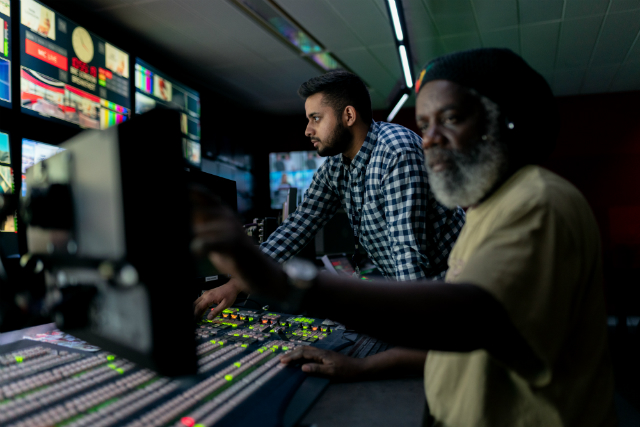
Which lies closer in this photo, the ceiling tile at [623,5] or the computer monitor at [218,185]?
the computer monitor at [218,185]

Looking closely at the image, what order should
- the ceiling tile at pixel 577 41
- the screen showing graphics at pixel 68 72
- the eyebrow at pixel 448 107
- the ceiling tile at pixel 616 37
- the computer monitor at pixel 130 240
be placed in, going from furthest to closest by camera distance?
1. the ceiling tile at pixel 577 41
2. the ceiling tile at pixel 616 37
3. the screen showing graphics at pixel 68 72
4. the eyebrow at pixel 448 107
5. the computer monitor at pixel 130 240

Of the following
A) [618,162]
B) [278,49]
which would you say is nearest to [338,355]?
[278,49]

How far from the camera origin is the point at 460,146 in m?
0.69

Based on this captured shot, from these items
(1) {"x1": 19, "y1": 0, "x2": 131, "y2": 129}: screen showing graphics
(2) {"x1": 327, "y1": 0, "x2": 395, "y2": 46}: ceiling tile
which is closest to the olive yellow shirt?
(1) {"x1": 19, "y1": 0, "x2": 131, "y2": 129}: screen showing graphics

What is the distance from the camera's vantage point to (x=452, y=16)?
10.9 feet

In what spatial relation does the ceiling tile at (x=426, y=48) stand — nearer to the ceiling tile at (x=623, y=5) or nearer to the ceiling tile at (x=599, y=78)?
the ceiling tile at (x=623, y=5)

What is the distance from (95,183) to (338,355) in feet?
1.67

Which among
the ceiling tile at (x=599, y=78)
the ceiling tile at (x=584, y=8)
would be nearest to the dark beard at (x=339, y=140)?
the ceiling tile at (x=584, y=8)

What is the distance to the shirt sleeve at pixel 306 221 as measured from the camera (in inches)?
57.3

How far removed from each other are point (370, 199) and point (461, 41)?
2.99 meters

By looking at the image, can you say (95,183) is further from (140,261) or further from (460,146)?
(460,146)

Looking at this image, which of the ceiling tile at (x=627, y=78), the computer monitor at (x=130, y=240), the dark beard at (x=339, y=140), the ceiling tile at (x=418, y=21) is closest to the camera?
the computer monitor at (x=130, y=240)

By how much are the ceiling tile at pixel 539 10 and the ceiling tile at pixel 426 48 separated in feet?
2.30

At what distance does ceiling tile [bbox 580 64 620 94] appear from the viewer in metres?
4.34
